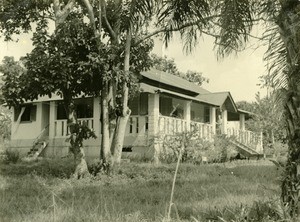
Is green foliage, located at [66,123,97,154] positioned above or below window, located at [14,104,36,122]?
below

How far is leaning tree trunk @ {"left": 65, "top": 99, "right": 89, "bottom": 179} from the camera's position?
40.2 feet

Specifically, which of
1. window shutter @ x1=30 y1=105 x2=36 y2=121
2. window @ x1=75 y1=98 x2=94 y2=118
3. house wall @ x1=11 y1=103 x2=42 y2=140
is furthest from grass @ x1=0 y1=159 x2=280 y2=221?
window shutter @ x1=30 y1=105 x2=36 y2=121

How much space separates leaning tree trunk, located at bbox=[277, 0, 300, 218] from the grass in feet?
1.03

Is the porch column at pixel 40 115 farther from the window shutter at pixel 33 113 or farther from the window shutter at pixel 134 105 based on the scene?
the window shutter at pixel 134 105

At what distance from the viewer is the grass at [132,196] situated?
5680 millimetres

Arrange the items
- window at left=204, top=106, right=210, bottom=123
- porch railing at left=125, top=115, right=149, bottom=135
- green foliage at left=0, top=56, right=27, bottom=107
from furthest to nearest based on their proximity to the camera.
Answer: window at left=204, top=106, right=210, bottom=123
porch railing at left=125, top=115, right=149, bottom=135
green foliage at left=0, top=56, right=27, bottom=107

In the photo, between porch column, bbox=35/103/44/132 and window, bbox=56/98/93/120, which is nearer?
window, bbox=56/98/93/120

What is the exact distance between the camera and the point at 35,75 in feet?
37.7

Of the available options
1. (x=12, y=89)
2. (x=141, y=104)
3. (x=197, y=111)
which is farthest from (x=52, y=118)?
(x=12, y=89)

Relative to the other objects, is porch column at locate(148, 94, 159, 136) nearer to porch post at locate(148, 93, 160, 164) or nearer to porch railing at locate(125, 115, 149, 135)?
porch post at locate(148, 93, 160, 164)

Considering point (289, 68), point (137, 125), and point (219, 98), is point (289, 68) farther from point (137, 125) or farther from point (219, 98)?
point (219, 98)

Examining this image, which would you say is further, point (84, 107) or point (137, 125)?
point (84, 107)

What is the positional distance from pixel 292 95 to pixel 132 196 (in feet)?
12.9

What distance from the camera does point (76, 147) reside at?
41.1 ft
